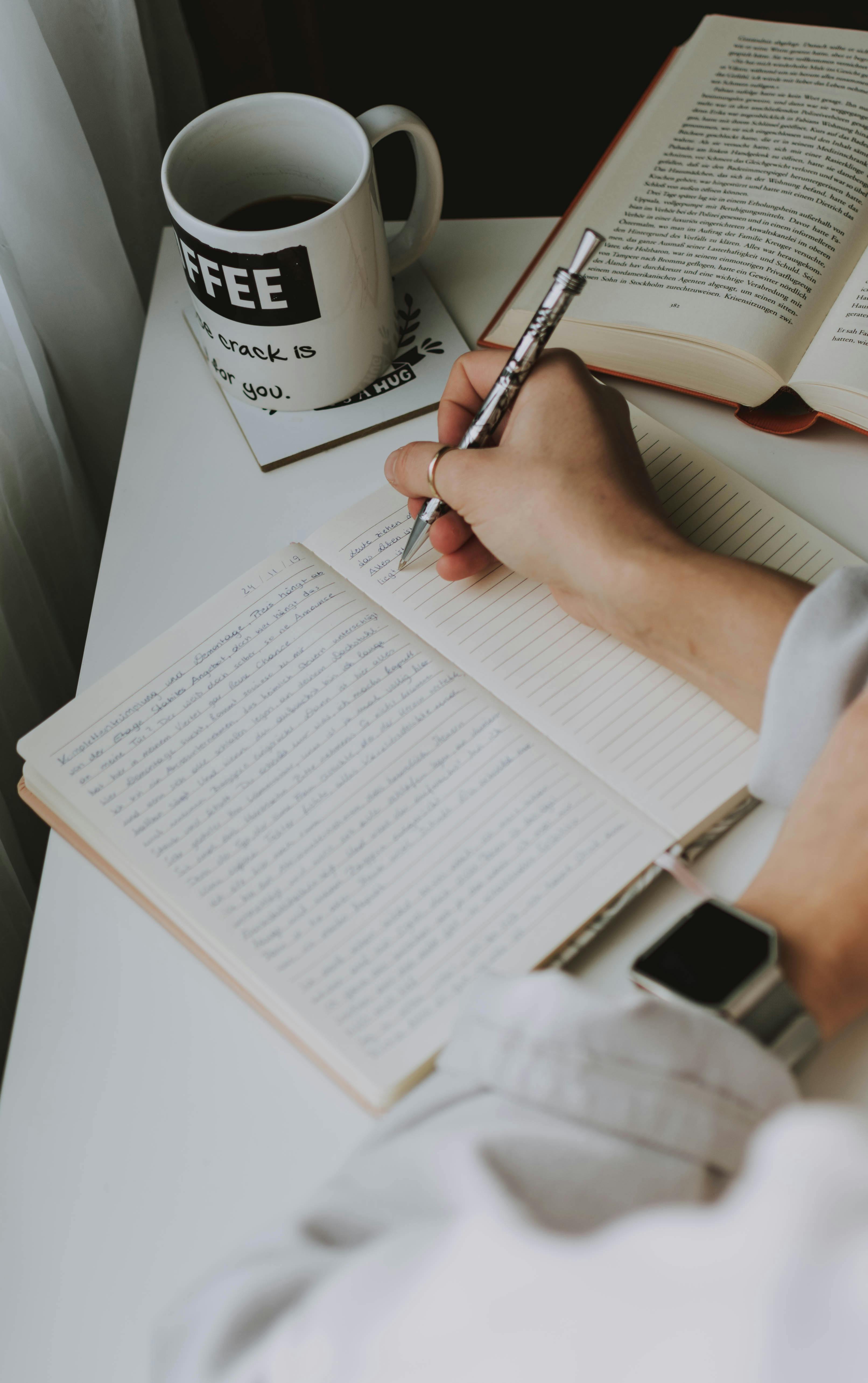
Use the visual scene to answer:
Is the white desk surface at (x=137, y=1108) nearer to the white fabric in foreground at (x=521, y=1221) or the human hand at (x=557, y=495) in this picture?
the white fabric in foreground at (x=521, y=1221)

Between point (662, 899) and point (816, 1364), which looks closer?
point (816, 1364)

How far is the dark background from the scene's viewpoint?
132 cm

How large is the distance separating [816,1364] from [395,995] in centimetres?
26

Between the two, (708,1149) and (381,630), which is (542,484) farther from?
(708,1149)

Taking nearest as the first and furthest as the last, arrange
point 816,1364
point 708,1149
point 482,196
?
point 816,1364, point 708,1149, point 482,196

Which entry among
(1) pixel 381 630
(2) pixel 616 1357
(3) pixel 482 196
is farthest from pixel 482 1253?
(3) pixel 482 196

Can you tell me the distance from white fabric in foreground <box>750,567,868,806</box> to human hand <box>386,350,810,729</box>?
0.07 feet

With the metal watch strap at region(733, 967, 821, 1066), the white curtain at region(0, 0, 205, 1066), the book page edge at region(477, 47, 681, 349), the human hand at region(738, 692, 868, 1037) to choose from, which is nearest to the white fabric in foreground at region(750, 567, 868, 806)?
the human hand at region(738, 692, 868, 1037)

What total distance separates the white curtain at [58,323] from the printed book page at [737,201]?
1.20 feet

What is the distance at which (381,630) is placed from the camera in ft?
2.11

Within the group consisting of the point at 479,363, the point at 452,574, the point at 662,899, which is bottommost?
the point at 662,899

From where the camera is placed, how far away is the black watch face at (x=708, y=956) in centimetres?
46

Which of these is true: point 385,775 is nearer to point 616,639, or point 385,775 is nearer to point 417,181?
point 616,639

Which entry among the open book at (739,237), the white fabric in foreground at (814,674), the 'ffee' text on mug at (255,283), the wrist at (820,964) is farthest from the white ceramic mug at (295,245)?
the wrist at (820,964)
